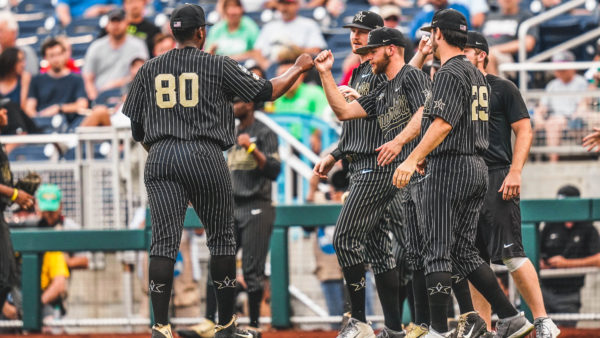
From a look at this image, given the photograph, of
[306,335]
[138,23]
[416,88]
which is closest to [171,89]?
[416,88]

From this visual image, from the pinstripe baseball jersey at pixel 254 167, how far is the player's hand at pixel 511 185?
255cm

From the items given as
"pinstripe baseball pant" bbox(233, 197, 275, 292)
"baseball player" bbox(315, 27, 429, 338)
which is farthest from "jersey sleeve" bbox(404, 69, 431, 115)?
"pinstripe baseball pant" bbox(233, 197, 275, 292)

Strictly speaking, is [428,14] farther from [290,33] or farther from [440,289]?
[440,289]

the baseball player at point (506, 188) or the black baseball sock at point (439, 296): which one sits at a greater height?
the baseball player at point (506, 188)

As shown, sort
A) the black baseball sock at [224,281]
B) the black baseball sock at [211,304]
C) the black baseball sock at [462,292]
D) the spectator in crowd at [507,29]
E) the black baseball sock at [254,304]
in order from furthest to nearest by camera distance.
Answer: the spectator in crowd at [507,29], the black baseball sock at [254,304], the black baseball sock at [211,304], the black baseball sock at [462,292], the black baseball sock at [224,281]

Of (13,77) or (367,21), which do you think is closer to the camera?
(367,21)

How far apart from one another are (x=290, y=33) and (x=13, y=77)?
3.44m

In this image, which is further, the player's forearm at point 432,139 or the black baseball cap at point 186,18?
the black baseball cap at point 186,18

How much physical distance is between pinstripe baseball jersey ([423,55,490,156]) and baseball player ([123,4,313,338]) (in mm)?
912

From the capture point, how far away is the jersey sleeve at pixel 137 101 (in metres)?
6.86

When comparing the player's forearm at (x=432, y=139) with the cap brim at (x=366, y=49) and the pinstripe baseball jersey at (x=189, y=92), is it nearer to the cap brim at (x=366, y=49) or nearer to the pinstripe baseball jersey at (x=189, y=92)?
the cap brim at (x=366, y=49)

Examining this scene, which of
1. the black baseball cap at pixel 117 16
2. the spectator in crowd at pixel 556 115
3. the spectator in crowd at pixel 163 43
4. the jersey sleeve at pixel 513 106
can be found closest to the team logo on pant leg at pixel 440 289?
the jersey sleeve at pixel 513 106

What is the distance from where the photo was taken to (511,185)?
285 inches

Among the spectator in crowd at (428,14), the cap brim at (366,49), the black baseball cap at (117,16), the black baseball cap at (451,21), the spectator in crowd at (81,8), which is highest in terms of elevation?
the spectator in crowd at (81,8)
